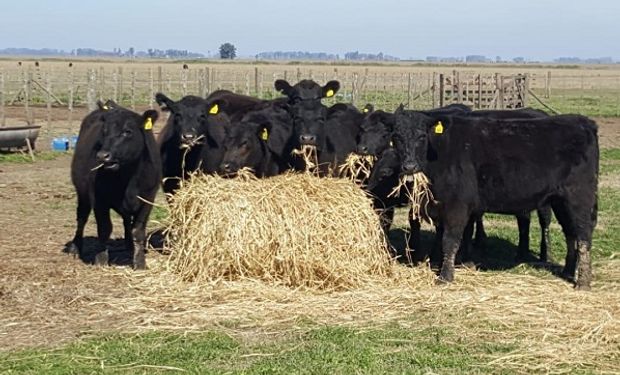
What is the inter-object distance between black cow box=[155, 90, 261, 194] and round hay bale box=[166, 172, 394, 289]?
1.42m

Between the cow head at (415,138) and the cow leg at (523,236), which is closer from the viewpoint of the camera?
the cow head at (415,138)

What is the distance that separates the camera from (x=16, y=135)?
19.3 m

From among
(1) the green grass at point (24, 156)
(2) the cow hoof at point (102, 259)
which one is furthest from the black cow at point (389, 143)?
(1) the green grass at point (24, 156)

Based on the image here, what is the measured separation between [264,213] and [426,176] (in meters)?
1.78

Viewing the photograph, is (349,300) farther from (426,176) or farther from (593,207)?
(593,207)

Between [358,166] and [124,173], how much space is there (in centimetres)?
269

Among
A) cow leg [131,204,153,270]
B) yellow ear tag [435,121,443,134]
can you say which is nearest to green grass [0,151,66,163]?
cow leg [131,204,153,270]

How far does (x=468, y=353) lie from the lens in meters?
6.48

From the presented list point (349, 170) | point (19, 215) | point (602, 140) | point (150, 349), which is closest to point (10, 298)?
point (150, 349)

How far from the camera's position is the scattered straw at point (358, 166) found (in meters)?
9.88

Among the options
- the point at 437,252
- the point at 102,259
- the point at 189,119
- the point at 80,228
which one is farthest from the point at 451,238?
the point at 80,228

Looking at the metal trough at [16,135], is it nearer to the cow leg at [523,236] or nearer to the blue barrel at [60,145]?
the blue barrel at [60,145]

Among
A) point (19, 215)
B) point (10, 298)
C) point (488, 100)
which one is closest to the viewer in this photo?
point (10, 298)

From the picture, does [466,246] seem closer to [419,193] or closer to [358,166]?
[419,193]
